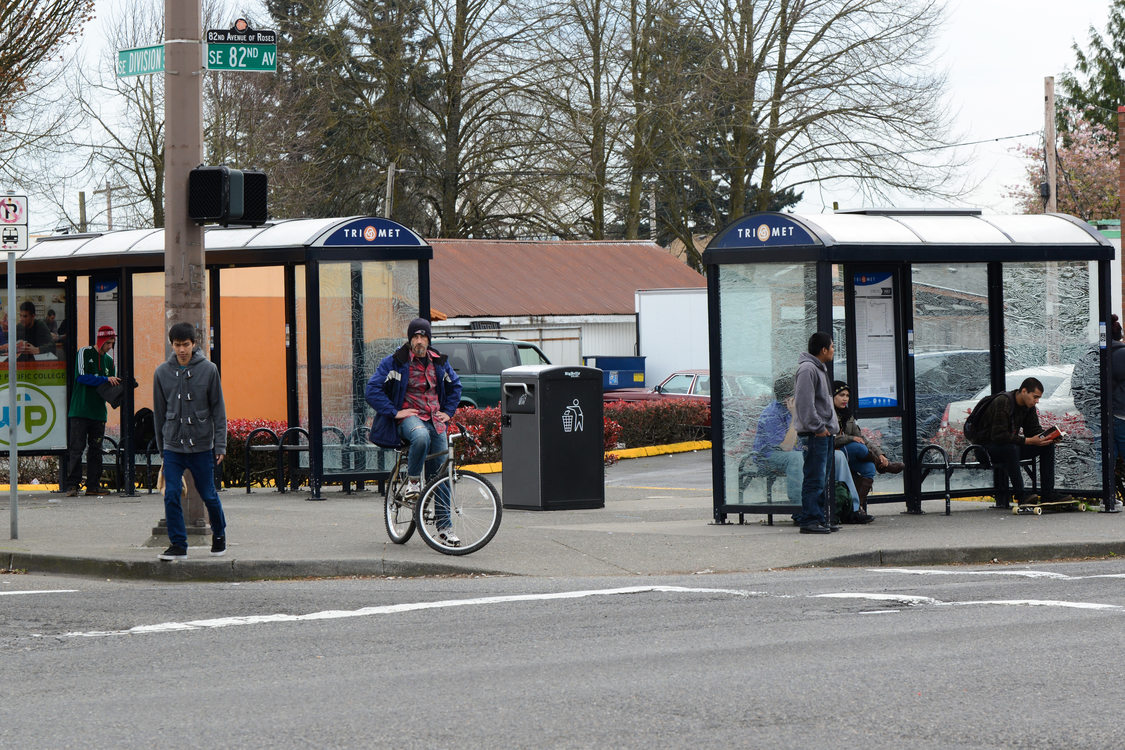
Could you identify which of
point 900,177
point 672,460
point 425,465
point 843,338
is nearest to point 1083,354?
Answer: point 843,338

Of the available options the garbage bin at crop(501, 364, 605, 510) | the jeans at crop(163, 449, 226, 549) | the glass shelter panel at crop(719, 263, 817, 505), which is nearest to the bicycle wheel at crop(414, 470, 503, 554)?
the jeans at crop(163, 449, 226, 549)

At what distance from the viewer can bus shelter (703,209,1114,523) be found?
1395cm

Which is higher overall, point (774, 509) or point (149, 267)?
point (149, 267)

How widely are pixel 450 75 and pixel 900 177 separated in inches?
513

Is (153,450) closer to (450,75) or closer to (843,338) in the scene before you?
(843,338)

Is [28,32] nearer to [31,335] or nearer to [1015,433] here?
[31,335]

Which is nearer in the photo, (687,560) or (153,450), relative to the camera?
(687,560)

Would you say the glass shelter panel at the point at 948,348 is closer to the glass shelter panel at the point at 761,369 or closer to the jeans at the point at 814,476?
the glass shelter panel at the point at 761,369

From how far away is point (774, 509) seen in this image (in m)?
14.1

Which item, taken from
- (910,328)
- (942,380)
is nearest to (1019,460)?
(942,380)

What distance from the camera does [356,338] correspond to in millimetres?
17062

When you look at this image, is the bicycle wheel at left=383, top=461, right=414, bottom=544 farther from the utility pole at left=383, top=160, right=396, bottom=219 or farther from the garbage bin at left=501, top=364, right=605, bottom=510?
the utility pole at left=383, top=160, right=396, bottom=219

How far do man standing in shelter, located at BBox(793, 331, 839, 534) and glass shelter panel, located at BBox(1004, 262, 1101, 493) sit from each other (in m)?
2.89

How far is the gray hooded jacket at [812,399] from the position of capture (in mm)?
13102
